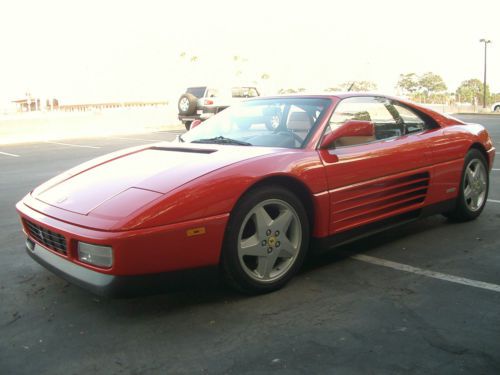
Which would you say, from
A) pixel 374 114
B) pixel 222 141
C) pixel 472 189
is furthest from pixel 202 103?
pixel 222 141

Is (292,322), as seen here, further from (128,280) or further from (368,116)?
(368,116)

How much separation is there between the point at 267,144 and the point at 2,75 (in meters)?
143

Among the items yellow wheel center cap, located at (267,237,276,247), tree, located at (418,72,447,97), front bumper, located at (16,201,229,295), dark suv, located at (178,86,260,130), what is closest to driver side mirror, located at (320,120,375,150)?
yellow wheel center cap, located at (267,237,276,247)

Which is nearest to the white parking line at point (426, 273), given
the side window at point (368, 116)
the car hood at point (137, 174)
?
the side window at point (368, 116)

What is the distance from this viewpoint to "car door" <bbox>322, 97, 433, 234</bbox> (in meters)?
3.60

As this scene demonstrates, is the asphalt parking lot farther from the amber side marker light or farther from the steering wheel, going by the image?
the steering wheel

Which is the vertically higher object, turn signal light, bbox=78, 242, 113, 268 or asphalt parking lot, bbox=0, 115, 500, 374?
turn signal light, bbox=78, 242, 113, 268

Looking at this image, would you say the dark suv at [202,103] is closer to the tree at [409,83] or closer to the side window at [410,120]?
the side window at [410,120]

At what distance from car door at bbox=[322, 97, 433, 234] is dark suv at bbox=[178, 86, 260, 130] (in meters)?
15.7

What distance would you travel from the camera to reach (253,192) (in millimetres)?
3137

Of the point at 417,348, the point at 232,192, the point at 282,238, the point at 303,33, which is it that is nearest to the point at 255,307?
the point at 282,238

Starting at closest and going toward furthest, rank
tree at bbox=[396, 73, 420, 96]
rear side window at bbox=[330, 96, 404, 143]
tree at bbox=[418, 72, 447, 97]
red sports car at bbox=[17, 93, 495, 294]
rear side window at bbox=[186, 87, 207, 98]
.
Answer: red sports car at bbox=[17, 93, 495, 294] → rear side window at bbox=[330, 96, 404, 143] → rear side window at bbox=[186, 87, 207, 98] → tree at bbox=[396, 73, 420, 96] → tree at bbox=[418, 72, 447, 97]

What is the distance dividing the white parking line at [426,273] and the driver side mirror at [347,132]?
0.94m

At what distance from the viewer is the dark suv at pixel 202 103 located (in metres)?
20.3
